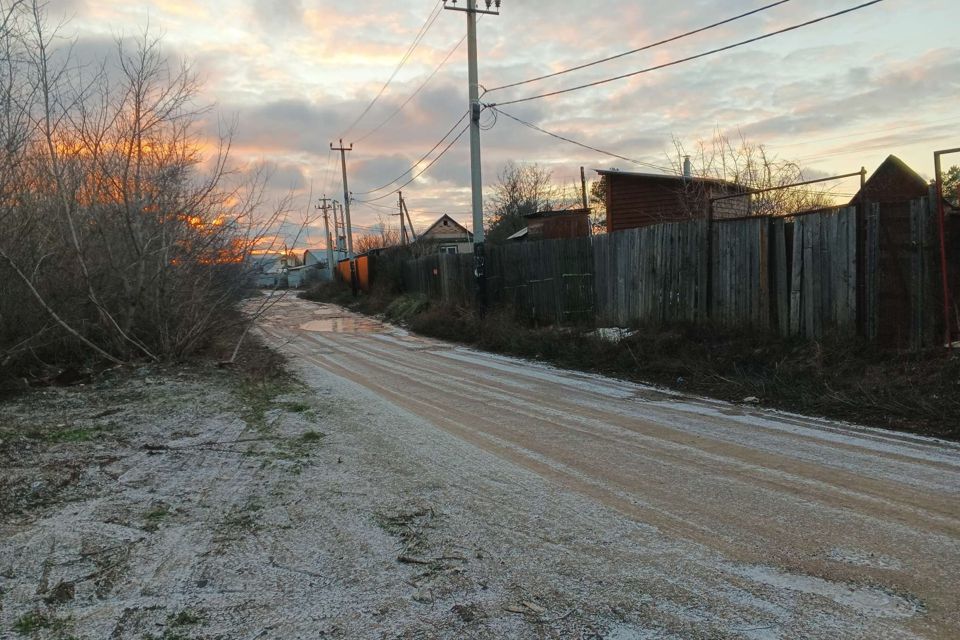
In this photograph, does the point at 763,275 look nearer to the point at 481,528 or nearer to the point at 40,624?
the point at 481,528

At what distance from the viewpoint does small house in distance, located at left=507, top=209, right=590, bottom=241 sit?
75.3ft

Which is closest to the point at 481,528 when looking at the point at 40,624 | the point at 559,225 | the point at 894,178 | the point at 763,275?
the point at 40,624

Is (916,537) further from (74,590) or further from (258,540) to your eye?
(74,590)

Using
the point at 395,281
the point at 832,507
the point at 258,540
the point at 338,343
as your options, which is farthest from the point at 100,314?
the point at 395,281

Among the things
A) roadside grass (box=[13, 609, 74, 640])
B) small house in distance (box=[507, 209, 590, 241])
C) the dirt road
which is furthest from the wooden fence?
small house in distance (box=[507, 209, 590, 241])

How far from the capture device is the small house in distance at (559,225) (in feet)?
75.3

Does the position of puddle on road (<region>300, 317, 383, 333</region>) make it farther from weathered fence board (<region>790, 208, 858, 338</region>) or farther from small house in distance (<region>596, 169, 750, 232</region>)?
weathered fence board (<region>790, 208, 858, 338</region>)

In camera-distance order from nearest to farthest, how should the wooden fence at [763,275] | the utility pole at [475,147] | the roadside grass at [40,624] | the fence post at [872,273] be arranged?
the roadside grass at [40,624] → the wooden fence at [763,275] → the fence post at [872,273] → the utility pole at [475,147]

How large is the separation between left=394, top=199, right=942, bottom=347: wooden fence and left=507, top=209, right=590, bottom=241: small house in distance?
8.95 m

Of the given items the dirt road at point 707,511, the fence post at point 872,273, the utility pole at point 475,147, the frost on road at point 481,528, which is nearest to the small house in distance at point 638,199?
the utility pole at point 475,147

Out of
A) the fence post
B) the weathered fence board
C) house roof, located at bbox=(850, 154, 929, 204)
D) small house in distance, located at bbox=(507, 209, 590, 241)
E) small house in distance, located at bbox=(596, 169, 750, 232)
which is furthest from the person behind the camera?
small house in distance, located at bbox=(507, 209, 590, 241)

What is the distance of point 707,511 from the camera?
3764 mm

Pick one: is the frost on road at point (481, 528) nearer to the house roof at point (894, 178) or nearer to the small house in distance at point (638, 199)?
the house roof at point (894, 178)

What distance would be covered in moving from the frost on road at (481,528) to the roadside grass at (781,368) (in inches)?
23.4
